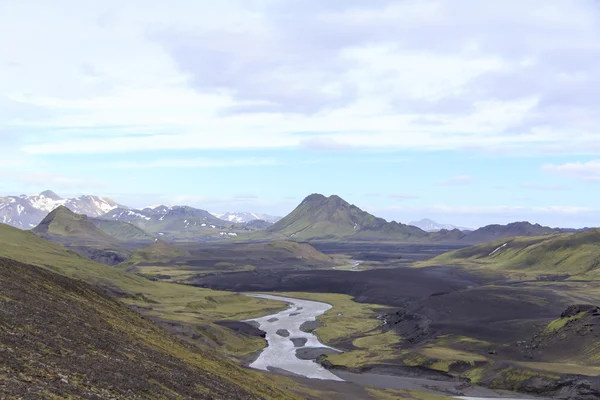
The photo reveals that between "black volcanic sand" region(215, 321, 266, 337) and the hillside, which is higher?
the hillside

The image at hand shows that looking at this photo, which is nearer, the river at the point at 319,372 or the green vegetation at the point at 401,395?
the green vegetation at the point at 401,395

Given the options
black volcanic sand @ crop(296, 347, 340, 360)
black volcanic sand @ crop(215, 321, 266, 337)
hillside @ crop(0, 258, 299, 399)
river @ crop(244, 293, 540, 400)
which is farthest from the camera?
black volcanic sand @ crop(215, 321, 266, 337)

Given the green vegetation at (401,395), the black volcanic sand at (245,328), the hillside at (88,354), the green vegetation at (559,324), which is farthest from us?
the black volcanic sand at (245,328)

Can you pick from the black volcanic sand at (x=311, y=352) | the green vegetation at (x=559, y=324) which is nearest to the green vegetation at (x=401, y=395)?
the black volcanic sand at (x=311, y=352)

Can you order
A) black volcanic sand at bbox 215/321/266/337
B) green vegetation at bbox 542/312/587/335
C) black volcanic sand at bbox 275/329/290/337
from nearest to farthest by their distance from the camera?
green vegetation at bbox 542/312/587/335
black volcanic sand at bbox 215/321/266/337
black volcanic sand at bbox 275/329/290/337

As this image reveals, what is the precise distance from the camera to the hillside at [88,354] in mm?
43188

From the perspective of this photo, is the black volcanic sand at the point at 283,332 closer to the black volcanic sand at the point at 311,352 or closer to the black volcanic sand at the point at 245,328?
the black volcanic sand at the point at 245,328

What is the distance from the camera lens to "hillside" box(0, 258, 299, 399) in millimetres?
43188

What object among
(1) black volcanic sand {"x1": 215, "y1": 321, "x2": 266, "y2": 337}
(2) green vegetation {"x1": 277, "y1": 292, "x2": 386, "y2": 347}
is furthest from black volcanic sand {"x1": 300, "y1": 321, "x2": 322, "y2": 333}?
(1) black volcanic sand {"x1": 215, "y1": 321, "x2": 266, "y2": 337}

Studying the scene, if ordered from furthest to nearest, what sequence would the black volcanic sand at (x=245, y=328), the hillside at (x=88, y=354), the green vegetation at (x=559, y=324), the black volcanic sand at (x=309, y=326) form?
1. the black volcanic sand at (x=309, y=326)
2. the black volcanic sand at (x=245, y=328)
3. the green vegetation at (x=559, y=324)
4. the hillside at (x=88, y=354)

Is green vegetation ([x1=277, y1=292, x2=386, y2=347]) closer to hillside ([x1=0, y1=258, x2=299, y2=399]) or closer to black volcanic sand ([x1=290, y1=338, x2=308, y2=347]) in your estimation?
black volcanic sand ([x1=290, y1=338, x2=308, y2=347])

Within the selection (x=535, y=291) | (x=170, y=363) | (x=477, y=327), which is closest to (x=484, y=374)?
(x=477, y=327)

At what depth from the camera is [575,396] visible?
91.5m

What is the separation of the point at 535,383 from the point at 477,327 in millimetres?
43819
